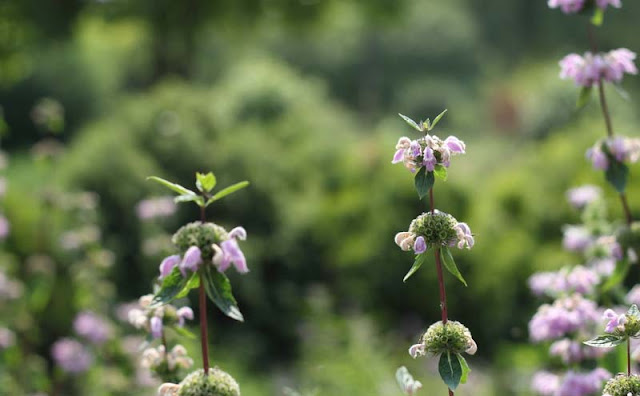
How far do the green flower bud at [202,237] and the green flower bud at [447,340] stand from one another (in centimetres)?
41

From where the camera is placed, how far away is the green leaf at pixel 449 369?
1.39 meters

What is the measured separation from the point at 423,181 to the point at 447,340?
287 mm

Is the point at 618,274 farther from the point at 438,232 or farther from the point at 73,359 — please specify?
the point at 73,359

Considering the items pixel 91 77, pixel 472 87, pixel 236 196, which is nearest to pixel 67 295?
pixel 236 196

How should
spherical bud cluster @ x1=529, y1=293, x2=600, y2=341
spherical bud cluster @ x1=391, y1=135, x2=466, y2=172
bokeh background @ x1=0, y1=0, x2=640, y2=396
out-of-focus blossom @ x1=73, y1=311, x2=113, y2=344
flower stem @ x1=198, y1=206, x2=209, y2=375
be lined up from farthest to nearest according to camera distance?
bokeh background @ x1=0, y1=0, x2=640, y2=396
out-of-focus blossom @ x1=73, y1=311, x2=113, y2=344
spherical bud cluster @ x1=529, y1=293, x2=600, y2=341
spherical bud cluster @ x1=391, y1=135, x2=466, y2=172
flower stem @ x1=198, y1=206, x2=209, y2=375

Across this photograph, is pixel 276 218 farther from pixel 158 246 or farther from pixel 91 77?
pixel 91 77

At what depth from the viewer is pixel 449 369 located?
1421 millimetres

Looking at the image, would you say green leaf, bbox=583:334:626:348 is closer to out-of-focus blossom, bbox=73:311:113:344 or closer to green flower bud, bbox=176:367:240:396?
green flower bud, bbox=176:367:240:396

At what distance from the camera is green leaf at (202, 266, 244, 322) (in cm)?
132

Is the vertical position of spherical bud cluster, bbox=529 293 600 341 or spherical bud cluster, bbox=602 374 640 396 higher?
spherical bud cluster, bbox=529 293 600 341

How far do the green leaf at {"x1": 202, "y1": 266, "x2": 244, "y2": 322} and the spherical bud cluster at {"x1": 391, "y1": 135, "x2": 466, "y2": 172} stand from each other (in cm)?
36

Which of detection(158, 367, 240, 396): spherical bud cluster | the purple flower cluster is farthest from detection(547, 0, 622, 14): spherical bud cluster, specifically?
detection(158, 367, 240, 396): spherical bud cluster

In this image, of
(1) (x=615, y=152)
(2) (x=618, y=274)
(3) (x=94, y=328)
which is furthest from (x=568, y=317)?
(3) (x=94, y=328)

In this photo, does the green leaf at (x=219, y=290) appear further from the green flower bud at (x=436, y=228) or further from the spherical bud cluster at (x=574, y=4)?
the spherical bud cluster at (x=574, y=4)
